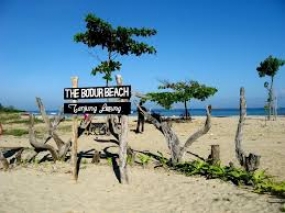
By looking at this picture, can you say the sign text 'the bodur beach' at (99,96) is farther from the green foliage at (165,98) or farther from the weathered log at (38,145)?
the green foliage at (165,98)

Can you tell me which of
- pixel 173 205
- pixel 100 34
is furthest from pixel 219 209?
pixel 100 34

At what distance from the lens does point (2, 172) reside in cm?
1121

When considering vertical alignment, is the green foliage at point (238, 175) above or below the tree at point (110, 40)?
below

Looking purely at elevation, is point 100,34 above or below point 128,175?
above

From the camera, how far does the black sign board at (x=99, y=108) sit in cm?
1005

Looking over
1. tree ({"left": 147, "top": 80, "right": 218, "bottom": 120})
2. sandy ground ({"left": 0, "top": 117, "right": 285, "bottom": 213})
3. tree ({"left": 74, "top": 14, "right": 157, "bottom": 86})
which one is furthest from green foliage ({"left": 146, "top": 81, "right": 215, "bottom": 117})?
sandy ground ({"left": 0, "top": 117, "right": 285, "bottom": 213})

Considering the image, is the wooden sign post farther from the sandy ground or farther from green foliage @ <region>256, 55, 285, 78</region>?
green foliage @ <region>256, 55, 285, 78</region>

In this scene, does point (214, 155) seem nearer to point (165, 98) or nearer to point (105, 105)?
point (105, 105)

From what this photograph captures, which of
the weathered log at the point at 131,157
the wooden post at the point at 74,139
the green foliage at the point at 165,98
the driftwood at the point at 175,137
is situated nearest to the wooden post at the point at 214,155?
the driftwood at the point at 175,137

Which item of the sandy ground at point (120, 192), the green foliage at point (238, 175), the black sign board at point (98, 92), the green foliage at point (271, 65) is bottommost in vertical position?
the sandy ground at point (120, 192)

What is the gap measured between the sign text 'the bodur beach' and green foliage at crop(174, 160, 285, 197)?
8.09 ft

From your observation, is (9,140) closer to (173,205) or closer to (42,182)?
(42,182)

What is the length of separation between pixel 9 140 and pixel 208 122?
10587mm

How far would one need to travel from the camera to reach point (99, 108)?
34.4 feet
